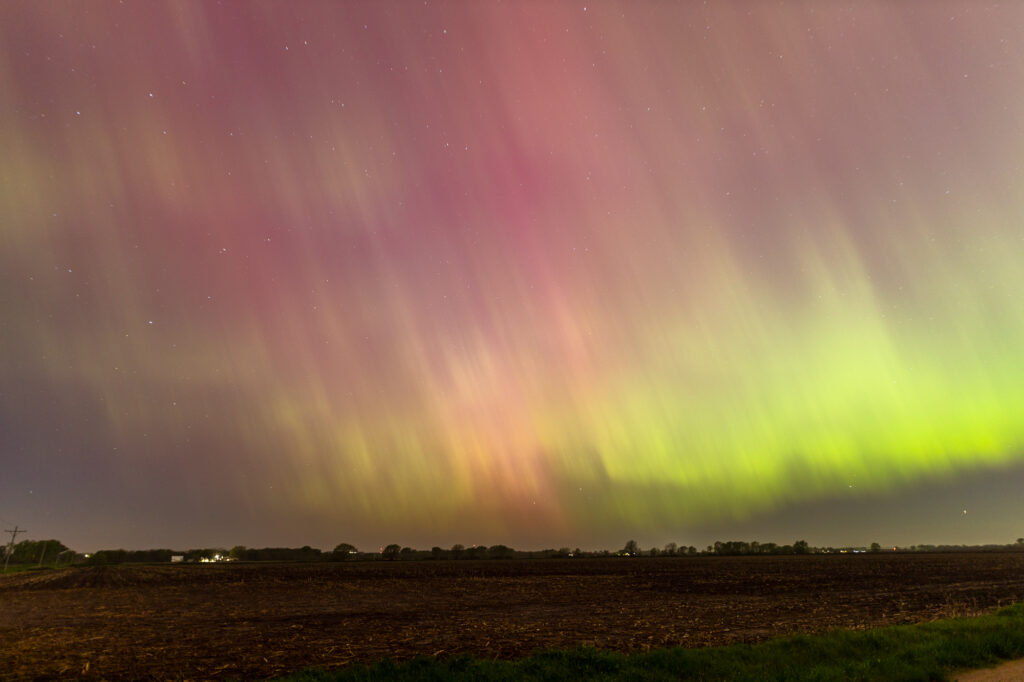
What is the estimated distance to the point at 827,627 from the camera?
28641 mm

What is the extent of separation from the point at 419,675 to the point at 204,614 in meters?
28.8

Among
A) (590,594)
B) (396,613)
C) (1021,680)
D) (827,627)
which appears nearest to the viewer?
(1021,680)

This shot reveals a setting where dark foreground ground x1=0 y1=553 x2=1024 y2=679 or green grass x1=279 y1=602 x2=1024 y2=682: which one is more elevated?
green grass x1=279 y1=602 x2=1024 y2=682

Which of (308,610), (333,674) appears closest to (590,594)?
(308,610)

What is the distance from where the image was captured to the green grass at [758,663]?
55.7ft

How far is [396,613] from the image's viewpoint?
125 ft

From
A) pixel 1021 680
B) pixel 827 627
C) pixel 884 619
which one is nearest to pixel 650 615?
pixel 827 627

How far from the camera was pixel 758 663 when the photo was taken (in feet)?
60.3

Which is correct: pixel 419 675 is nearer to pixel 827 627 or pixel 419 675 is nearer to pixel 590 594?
pixel 827 627

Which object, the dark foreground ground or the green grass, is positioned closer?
the green grass

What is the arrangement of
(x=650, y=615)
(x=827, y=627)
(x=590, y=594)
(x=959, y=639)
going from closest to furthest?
(x=959, y=639)
(x=827, y=627)
(x=650, y=615)
(x=590, y=594)

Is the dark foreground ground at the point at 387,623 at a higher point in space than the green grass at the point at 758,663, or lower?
lower

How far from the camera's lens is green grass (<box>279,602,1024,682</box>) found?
17.0 metres

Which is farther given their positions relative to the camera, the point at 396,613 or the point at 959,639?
the point at 396,613
